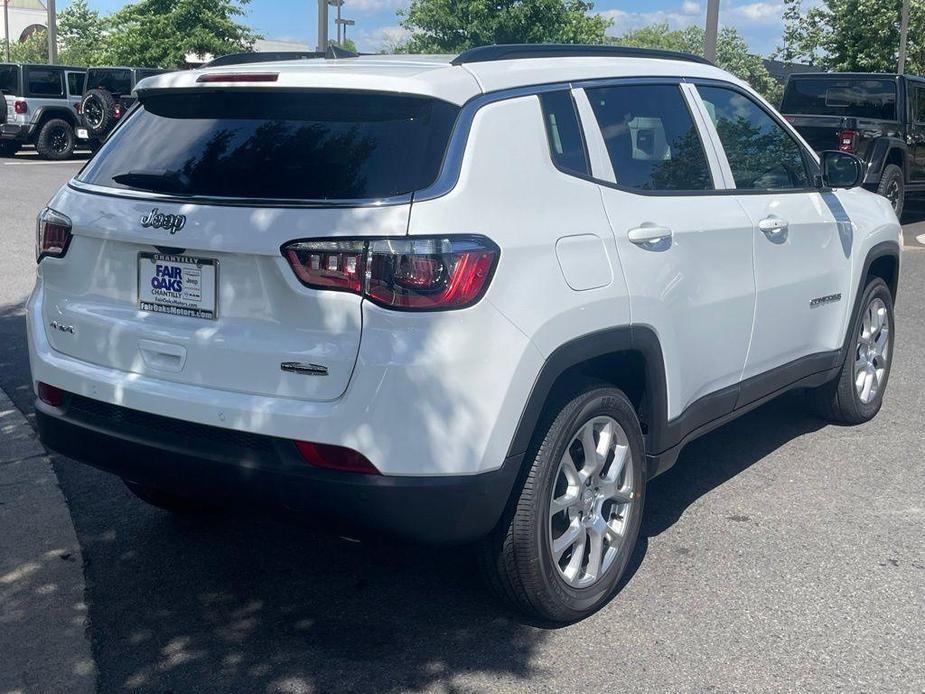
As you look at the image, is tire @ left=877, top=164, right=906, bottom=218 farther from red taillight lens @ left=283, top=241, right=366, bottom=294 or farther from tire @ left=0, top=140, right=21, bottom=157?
tire @ left=0, top=140, right=21, bottom=157

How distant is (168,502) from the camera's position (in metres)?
4.61

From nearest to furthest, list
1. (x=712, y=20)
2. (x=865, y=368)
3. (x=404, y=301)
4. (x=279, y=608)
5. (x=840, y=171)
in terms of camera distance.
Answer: (x=404, y=301) → (x=279, y=608) → (x=840, y=171) → (x=865, y=368) → (x=712, y=20)

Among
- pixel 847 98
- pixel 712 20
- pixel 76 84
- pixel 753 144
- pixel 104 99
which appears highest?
pixel 712 20

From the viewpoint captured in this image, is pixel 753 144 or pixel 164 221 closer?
pixel 164 221

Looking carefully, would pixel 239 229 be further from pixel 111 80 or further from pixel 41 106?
pixel 111 80

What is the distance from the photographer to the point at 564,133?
3777mm

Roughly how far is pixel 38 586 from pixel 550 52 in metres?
2.62

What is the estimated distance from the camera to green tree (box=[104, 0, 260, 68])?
116 feet

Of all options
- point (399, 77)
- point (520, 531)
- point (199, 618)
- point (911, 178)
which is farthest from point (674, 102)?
point (911, 178)

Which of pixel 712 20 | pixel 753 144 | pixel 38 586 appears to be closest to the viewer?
pixel 38 586

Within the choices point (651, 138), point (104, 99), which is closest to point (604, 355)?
point (651, 138)

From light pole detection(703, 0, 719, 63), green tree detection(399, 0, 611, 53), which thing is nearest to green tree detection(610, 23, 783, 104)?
green tree detection(399, 0, 611, 53)

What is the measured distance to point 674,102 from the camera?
450 centimetres

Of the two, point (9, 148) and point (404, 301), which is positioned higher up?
point (404, 301)
